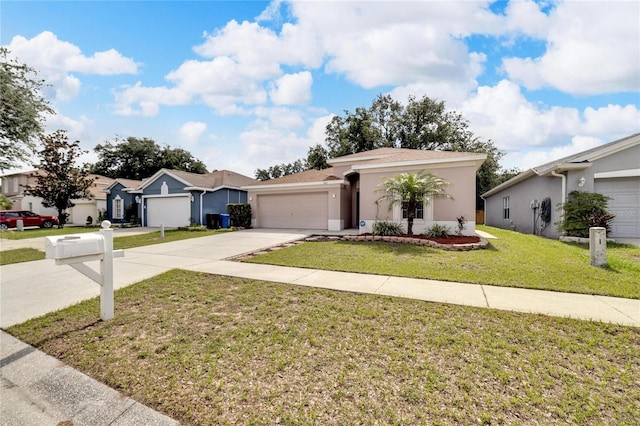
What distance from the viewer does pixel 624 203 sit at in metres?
10.8

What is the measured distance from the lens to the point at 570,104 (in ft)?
50.2

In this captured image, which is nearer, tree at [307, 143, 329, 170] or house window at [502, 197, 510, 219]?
house window at [502, 197, 510, 219]

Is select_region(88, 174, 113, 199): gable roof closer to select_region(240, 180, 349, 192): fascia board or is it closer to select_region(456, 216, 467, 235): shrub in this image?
select_region(240, 180, 349, 192): fascia board

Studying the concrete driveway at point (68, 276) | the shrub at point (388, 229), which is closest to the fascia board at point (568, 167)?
the shrub at point (388, 229)

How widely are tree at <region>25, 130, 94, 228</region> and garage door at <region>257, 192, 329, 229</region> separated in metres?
15.9

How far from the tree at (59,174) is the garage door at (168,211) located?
250 inches

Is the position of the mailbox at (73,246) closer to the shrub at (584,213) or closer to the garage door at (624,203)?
the shrub at (584,213)

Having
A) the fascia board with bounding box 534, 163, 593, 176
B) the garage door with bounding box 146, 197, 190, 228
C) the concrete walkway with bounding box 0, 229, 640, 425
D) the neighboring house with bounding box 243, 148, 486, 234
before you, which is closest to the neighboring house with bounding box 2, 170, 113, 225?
the garage door with bounding box 146, 197, 190, 228

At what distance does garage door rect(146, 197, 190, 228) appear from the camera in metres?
19.5

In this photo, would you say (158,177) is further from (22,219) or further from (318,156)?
(318,156)

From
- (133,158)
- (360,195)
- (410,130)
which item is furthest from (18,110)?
(133,158)

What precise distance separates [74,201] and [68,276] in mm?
26680

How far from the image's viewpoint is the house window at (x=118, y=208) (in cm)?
2361

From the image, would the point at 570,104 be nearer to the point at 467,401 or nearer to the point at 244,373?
the point at 467,401
